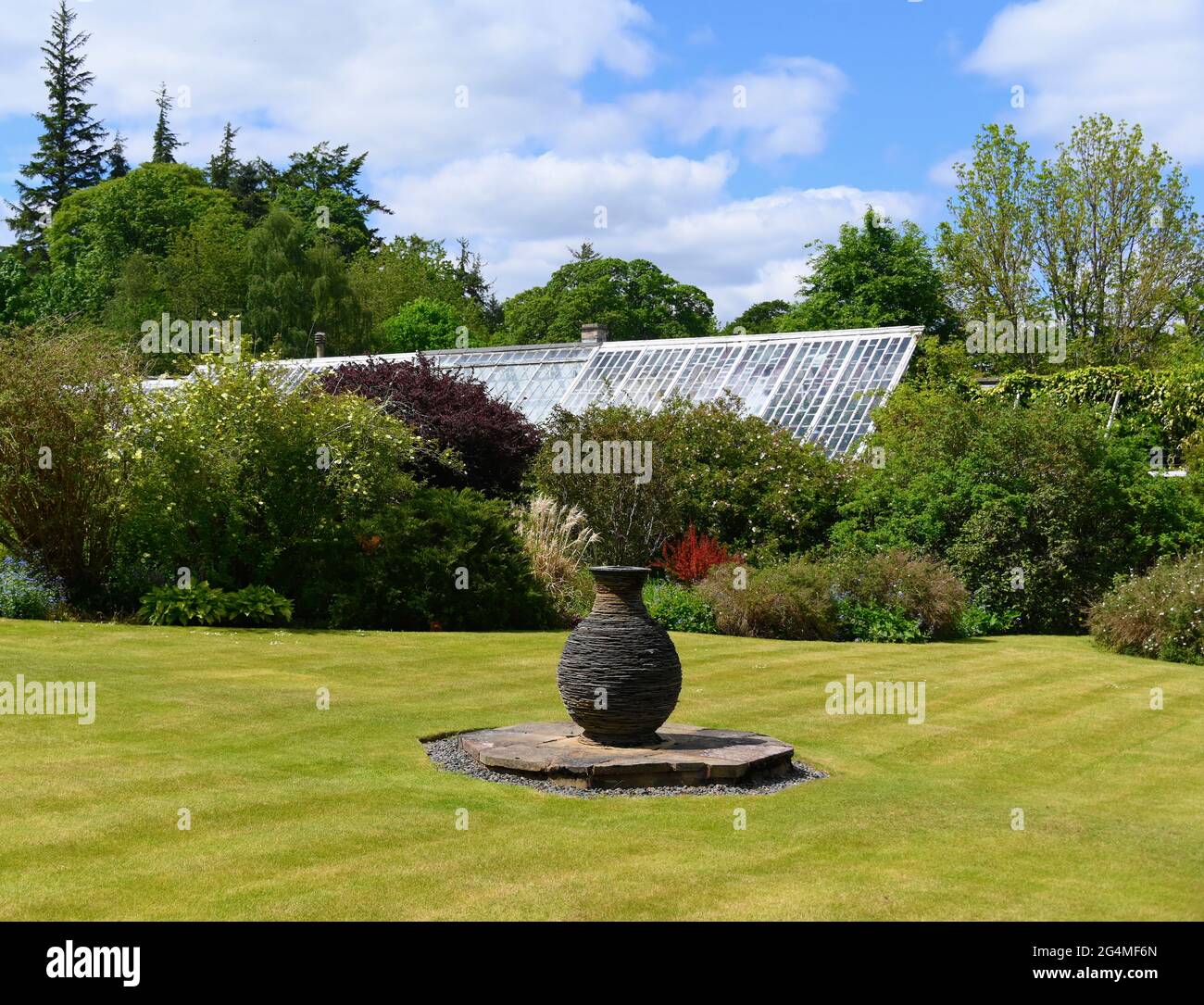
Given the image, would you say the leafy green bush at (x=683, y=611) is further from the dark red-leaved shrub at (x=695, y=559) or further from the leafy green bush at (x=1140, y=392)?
the leafy green bush at (x=1140, y=392)

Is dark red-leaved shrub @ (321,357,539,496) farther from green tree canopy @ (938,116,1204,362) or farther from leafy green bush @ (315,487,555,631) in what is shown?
green tree canopy @ (938,116,1204,362)

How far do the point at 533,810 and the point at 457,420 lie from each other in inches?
581

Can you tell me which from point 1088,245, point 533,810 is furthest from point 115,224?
point 533,810

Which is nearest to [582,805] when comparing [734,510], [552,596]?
[552,596]

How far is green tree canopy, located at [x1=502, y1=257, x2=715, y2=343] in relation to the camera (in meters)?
60.9

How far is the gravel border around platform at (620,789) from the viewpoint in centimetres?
795

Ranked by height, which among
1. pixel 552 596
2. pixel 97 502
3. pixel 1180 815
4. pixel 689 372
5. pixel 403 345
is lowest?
pixel 1180 815

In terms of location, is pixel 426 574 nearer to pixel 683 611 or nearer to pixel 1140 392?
pixel 683 611

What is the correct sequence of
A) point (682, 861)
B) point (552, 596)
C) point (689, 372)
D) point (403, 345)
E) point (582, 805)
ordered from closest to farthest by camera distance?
point (682, 861) → point (582, 805) → point (552, 596) → point (689, 372) → point (403, 345)

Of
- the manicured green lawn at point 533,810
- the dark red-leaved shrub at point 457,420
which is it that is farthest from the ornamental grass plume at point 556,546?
the manicured green lawn at point 533,810

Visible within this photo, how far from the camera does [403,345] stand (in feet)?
176

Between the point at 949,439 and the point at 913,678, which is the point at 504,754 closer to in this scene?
the point at 913,678

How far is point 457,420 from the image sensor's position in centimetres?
2159

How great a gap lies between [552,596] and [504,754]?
9.21 metres
